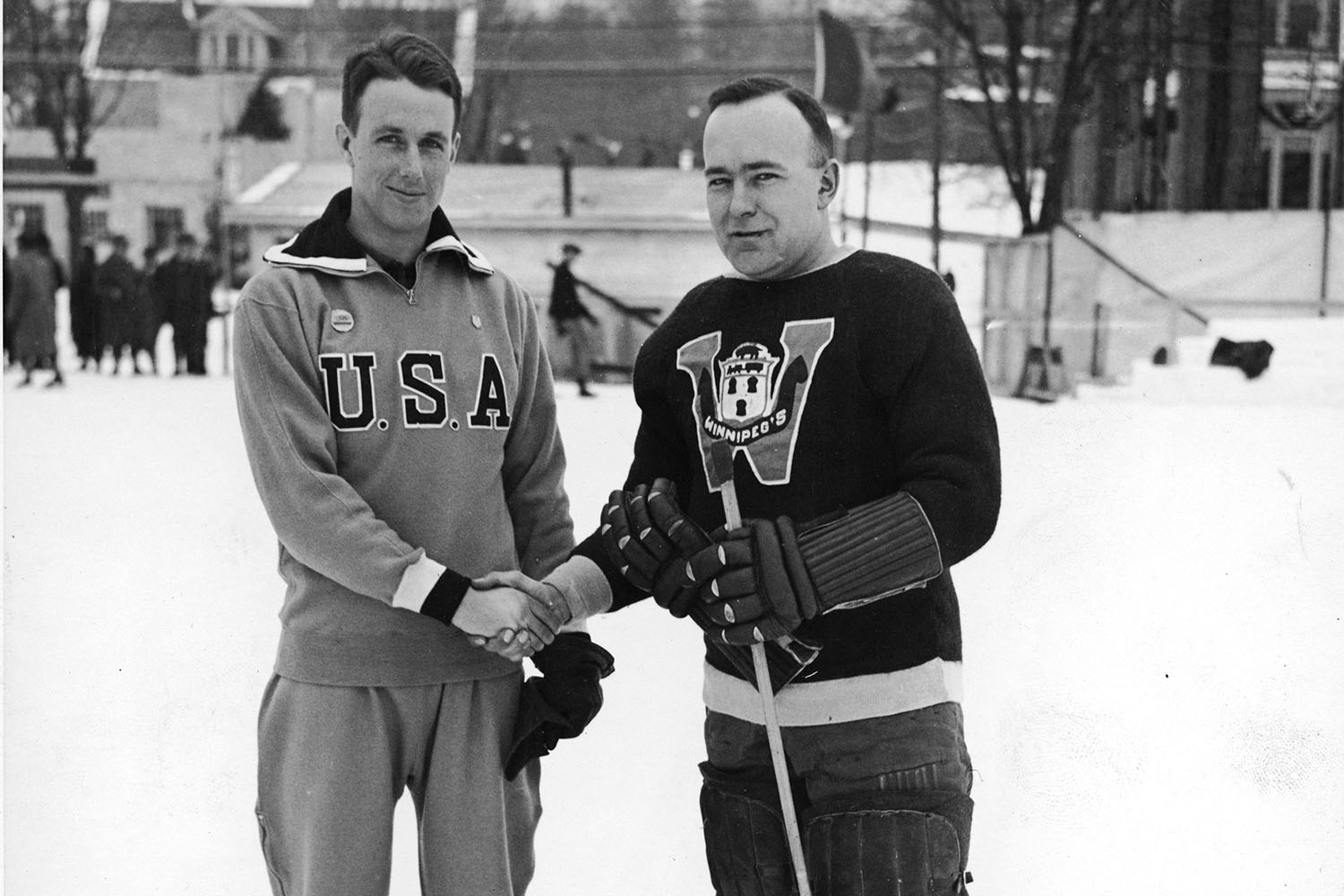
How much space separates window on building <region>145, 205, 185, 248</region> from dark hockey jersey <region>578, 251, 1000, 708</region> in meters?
2.27

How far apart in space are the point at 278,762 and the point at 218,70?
2258 millimetres

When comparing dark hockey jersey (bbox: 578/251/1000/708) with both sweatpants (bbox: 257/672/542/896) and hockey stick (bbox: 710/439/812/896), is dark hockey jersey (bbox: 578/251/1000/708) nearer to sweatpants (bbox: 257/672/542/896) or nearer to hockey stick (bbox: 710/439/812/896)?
hockey stick (bbox: 710/439/812/896)

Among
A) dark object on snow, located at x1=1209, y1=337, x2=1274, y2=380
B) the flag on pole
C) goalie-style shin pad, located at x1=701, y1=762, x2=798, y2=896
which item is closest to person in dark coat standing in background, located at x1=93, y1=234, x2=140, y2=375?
the flag on pole

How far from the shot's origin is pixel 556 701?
1.66 m

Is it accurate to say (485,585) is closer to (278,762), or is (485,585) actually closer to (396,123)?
(278,762)

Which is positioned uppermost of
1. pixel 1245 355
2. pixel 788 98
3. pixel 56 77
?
pixel 56 77

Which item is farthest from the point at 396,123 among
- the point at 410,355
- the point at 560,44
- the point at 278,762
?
the point at 560,44

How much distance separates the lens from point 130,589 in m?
3.01

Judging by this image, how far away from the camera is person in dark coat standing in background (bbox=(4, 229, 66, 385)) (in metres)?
3.32

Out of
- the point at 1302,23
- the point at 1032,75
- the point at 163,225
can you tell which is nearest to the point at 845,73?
the point at 1032,75

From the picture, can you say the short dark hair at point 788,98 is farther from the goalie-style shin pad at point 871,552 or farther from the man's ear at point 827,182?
the goalie-style shin pad at point 871,552

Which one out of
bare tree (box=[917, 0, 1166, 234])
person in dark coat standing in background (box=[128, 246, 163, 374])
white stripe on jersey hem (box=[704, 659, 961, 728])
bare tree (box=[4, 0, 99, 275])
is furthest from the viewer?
person in dark coat standing in background (box=[128, 246, 163, 374])

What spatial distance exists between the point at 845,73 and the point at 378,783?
2242 millimetres

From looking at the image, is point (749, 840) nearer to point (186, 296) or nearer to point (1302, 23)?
point (1302, 23)
